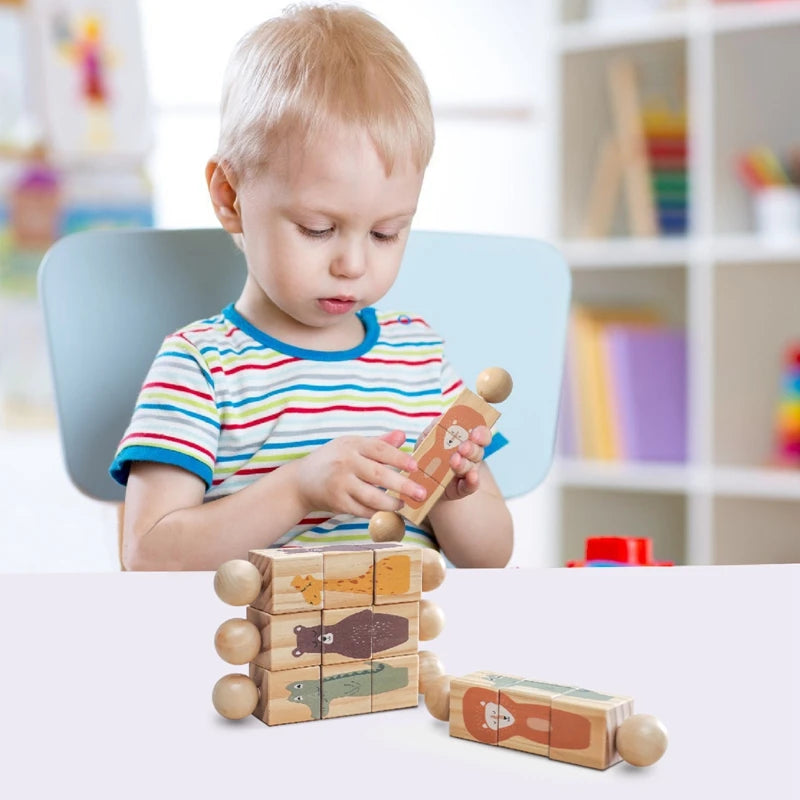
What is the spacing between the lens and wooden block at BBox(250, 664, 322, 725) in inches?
17.3

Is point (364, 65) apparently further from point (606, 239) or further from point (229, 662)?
point (606, 239)

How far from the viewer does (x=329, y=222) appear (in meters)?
0.83

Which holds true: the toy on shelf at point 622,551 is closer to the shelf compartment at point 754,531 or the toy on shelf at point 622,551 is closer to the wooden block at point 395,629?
the wooden block at point 395,629

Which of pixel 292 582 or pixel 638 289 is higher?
pixel 638 289

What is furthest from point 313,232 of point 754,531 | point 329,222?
point 754,531

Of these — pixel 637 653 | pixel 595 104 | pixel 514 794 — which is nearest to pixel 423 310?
pixel 637 653

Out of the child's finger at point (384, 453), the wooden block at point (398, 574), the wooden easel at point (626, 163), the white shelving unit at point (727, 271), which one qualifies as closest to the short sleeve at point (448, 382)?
the child's finger at point (384, 453)

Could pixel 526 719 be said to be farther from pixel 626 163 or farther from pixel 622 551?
pixel 626 163

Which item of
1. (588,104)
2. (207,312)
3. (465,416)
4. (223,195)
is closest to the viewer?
(465,416)

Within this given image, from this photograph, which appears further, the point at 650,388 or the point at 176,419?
the point at 650,388

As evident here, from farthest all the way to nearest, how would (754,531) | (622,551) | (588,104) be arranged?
(588,104) < (754,531) < (622,551)

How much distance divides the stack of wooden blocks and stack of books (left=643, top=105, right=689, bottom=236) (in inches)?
73.6

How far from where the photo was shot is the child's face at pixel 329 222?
0.82 m

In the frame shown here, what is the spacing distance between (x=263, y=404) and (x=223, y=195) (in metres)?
0.17
